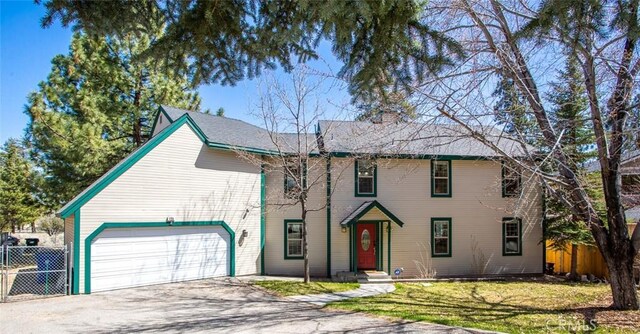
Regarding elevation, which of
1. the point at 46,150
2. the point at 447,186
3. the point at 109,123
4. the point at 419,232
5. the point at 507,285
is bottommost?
the point at 507,285

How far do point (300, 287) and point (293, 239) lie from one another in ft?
11.0

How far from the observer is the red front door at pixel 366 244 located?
53.4ft

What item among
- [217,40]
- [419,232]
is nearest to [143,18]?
[217,40]

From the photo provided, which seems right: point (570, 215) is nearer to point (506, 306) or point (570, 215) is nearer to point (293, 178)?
point (506, 306)

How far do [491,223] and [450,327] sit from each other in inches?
386

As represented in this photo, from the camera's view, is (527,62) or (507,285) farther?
(507,285)

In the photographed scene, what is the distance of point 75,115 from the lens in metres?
18.4

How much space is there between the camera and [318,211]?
A: 1634cm

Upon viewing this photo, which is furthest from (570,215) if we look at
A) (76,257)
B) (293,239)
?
(76,257)

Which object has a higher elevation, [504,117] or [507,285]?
[504,117]

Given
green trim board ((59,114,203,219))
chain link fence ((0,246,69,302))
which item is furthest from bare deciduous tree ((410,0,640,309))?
chain link fence ((0,246,69,302))

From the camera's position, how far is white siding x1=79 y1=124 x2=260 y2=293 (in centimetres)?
1237

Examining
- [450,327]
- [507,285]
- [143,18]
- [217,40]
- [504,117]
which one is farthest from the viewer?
[507,285]

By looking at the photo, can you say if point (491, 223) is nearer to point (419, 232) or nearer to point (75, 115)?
point (419, 232)
